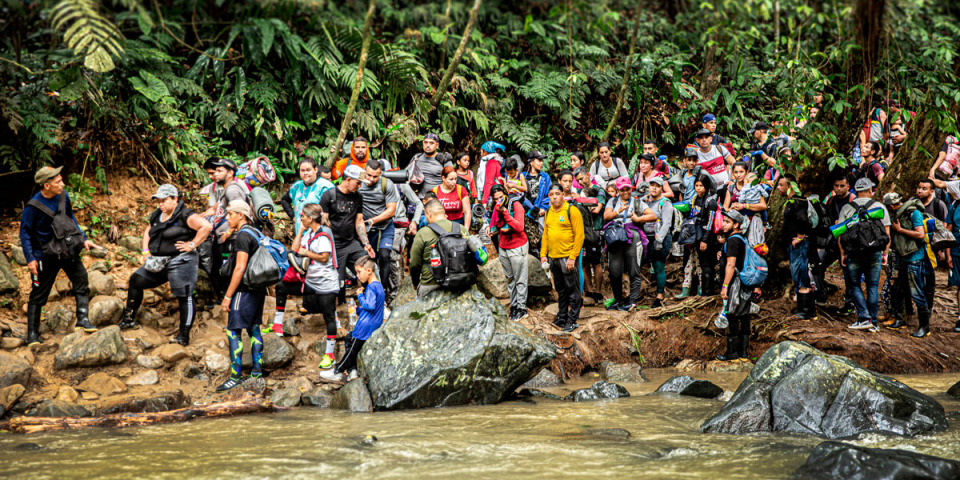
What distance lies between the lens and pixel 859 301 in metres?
9.89

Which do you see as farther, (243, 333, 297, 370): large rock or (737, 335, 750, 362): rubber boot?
(737, 335, 750, 362): rubber boot

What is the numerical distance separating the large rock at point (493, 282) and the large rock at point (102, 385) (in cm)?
560

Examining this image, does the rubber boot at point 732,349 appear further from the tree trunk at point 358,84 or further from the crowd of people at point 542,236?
the tree trunk at point 358,84

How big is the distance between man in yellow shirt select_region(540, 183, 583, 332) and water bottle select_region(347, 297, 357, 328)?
305cm

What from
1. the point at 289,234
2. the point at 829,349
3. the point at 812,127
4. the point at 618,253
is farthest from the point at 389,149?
the point at 829,349

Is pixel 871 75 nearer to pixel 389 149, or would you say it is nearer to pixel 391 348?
pixel 391 348

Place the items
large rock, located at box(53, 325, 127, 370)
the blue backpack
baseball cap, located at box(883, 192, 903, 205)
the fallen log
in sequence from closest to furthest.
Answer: the fallen log < large rock, located at box(53, 325, 127, 370) < the blue backpack < baseball cap, located at box(883, 192, 903, 205)

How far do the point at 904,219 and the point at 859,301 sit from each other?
4.54 feet

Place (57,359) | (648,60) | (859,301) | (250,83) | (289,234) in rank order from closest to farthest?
(57,359) → (859,301) → (289,234) → (250,83) → (648,60)

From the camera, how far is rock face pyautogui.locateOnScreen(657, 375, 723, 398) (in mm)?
7730

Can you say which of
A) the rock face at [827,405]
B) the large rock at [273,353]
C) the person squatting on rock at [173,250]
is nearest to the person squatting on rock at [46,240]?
the person squatting on rock at [173,250]

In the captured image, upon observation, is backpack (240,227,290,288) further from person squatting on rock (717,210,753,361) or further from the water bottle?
person squatting on rock (717,210,753,361)

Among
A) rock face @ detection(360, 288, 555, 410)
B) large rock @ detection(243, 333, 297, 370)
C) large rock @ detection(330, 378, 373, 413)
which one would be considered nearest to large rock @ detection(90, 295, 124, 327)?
large rock @ detection(243, 333, 297, 370)

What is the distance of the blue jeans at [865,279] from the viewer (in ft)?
31.7
